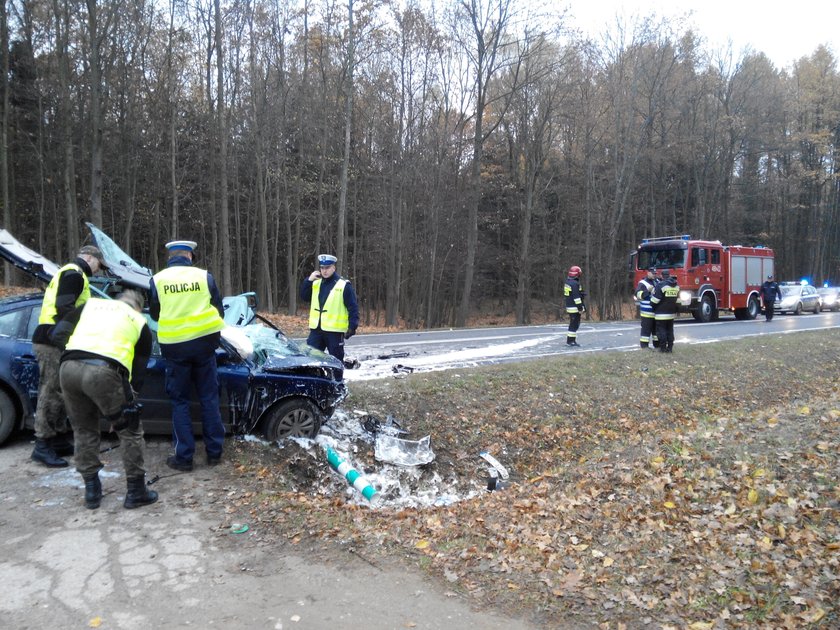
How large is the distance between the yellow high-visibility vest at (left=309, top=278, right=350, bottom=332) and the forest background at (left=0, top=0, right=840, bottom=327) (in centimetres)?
1400

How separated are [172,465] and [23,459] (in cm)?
148

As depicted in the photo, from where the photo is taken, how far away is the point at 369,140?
30156 millimetres

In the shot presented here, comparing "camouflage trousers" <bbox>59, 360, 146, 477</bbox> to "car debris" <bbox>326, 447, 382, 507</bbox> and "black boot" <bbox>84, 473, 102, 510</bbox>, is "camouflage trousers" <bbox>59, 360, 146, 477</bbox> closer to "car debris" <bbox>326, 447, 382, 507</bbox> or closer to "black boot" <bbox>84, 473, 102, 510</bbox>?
"black boot" <bbox>84, 473, 102, 510</bbox>

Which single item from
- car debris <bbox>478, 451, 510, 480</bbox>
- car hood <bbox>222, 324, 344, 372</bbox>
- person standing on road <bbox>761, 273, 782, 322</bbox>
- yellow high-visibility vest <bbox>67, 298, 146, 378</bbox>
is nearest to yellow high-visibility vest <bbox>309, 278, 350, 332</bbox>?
car hood <bbox>222, 324, 344, 372</bbox>

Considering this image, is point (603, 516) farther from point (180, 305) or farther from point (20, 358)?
point (20, 358)

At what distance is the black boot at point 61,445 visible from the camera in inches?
226

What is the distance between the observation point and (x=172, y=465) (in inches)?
224

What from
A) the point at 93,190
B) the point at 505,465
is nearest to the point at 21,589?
the point at 505,465

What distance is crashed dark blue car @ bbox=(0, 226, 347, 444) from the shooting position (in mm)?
5965

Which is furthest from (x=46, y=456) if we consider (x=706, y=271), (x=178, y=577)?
(x=706, y=271)

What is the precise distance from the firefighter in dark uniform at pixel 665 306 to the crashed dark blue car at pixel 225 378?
845 cm

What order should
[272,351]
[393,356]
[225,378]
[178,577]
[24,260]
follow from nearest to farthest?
[178,577], [24,260], [225,378], [272,351], [393,356]

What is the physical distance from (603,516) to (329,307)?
14.3 ft

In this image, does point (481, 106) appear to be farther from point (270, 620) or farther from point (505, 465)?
point (270, 620)
